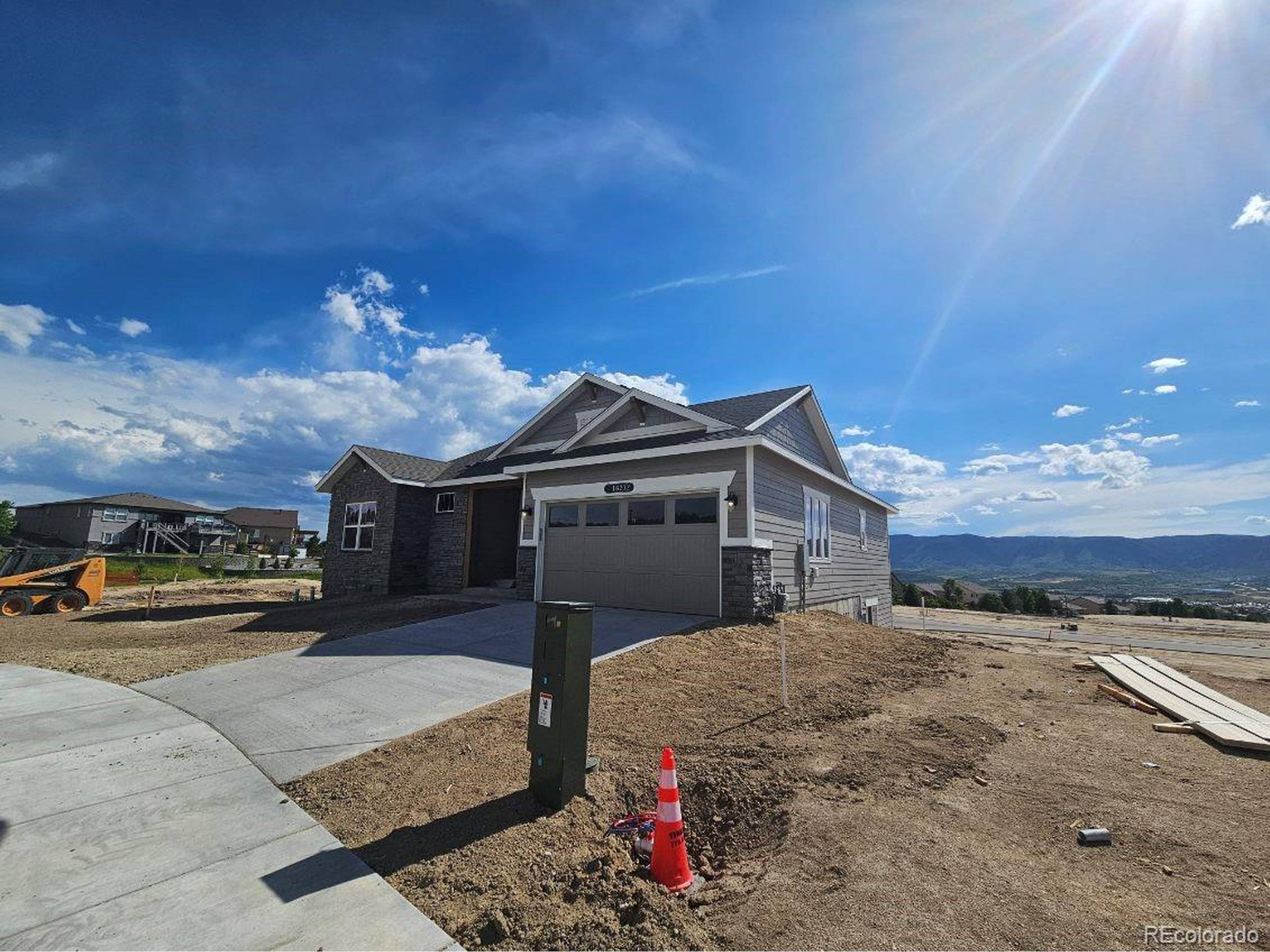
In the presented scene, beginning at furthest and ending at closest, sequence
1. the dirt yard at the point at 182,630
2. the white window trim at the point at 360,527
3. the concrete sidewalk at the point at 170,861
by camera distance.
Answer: the white window trim at the point at 360,527 < the dirt yard at the point at 182,630 < the concrete sidewalk at the point at 170,861

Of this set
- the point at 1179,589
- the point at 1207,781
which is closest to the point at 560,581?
the point at 1207,781

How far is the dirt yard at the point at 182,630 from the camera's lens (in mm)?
8531

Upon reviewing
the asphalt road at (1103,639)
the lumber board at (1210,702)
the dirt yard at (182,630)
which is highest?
the lumber board at (1210,702)

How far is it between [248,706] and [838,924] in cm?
638

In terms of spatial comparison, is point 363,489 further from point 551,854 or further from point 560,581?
point 551,854

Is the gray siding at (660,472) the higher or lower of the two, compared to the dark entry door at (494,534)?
higher

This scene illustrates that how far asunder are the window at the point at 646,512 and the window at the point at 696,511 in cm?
34

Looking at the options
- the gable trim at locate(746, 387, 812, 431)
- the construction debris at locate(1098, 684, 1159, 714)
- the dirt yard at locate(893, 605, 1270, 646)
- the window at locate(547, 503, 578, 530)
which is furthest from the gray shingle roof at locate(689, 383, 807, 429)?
the dirt yard at locate(893, 605, 1270, 646)

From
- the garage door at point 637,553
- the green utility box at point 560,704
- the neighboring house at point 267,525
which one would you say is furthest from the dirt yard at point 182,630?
the neighboring house at point 267,525

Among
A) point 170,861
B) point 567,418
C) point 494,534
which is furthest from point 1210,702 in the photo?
point 494,534

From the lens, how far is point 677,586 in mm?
11477

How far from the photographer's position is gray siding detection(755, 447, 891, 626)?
11609mm

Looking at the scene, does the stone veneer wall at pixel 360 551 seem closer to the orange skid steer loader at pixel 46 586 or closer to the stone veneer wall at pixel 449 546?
the stone veneer wall at pixel 449 546

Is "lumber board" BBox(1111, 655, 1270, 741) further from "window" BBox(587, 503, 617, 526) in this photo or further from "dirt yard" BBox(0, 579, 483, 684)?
"dirt yard" BBox(0, 579, 483, 684)
